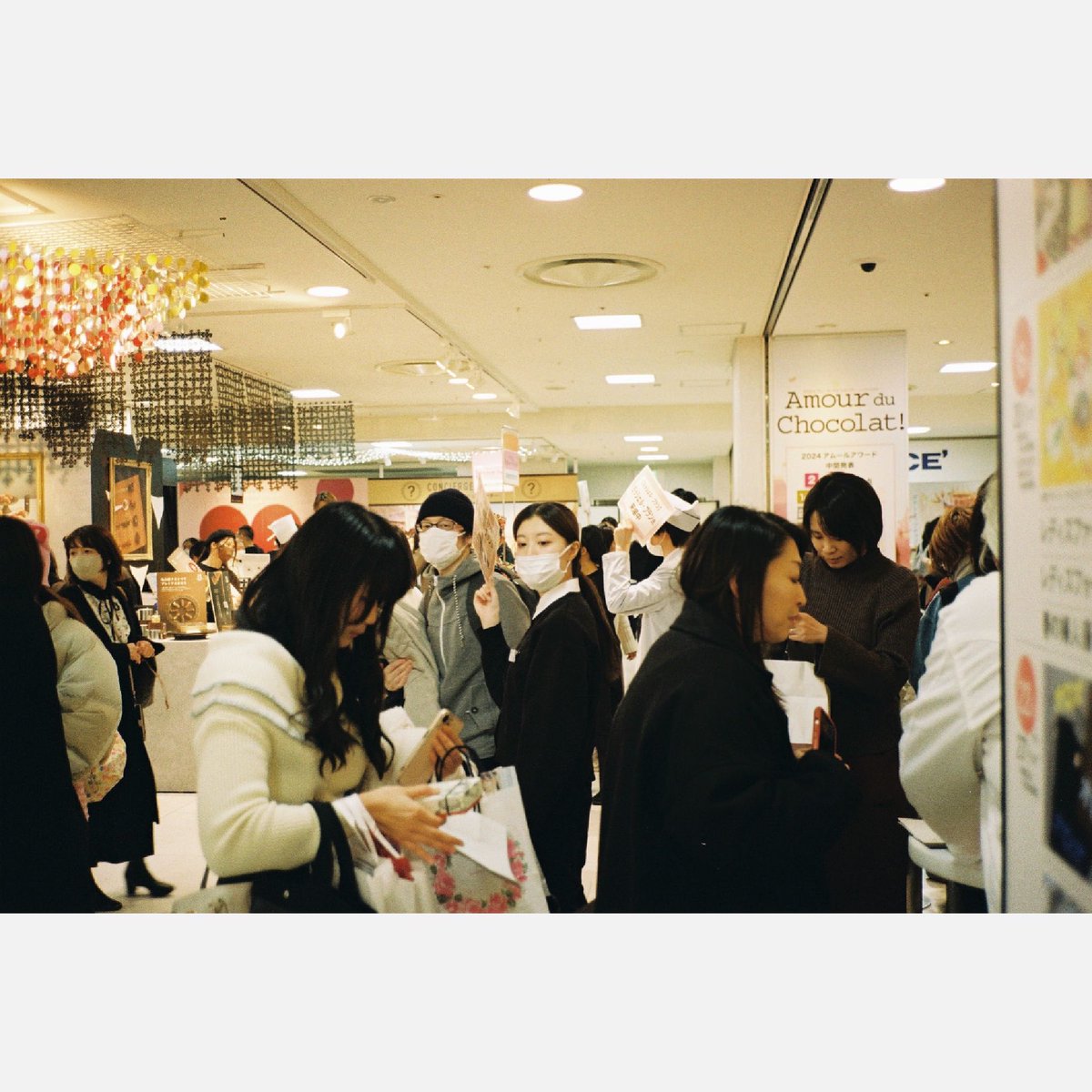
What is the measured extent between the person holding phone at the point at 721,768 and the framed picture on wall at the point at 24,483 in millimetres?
3060

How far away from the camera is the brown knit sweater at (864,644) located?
10.4 feet

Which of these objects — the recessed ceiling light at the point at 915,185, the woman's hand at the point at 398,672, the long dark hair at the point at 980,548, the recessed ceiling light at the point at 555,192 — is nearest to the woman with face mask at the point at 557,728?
the woman's hand at the point at 398,672

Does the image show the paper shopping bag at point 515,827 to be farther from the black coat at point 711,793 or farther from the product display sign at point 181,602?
the product display sign at point 181,602

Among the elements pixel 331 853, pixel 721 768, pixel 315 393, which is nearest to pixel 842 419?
pixel 315 393

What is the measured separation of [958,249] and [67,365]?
16.0 feet

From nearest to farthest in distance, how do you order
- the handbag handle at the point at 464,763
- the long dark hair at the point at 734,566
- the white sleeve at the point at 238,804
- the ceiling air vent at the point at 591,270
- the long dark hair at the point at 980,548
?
the white sleeve at the point at 238,804 < the long dark hair at the point at 734,566 < the handbag handle at the point at 464,763 < the long dark hair at the point at 980,548 < the ceiling air vent at the point at 591,270

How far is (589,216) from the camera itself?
508 cm

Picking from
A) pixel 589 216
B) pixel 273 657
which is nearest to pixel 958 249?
pixel 589 216

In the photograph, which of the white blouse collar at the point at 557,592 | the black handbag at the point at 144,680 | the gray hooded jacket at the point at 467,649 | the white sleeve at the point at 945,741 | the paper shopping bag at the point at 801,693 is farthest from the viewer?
the black handbag at the point at 144,680

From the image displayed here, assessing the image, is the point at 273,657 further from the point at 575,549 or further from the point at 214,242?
the point at 214,242

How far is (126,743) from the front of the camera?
3992mm

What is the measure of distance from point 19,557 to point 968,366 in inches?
362

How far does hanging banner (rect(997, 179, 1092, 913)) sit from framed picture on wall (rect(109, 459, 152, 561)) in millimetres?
3729

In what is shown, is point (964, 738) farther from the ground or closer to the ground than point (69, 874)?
farther from the ground
